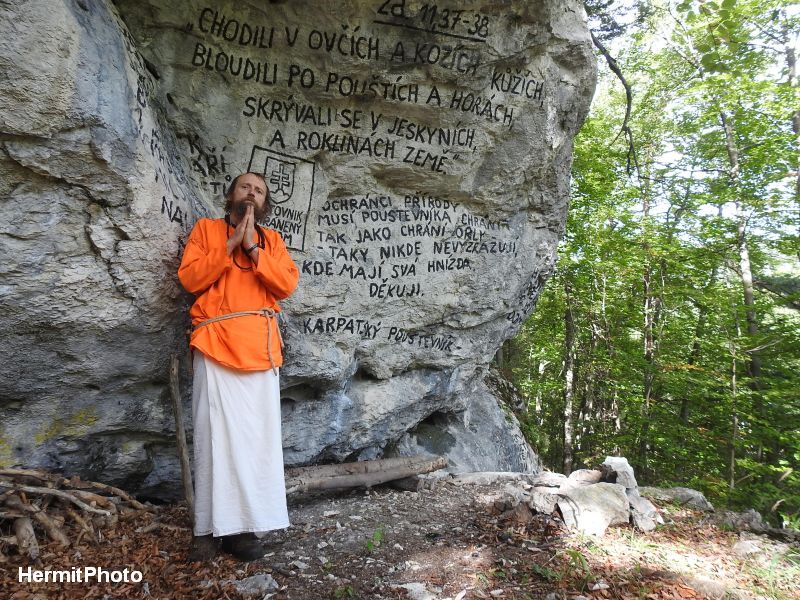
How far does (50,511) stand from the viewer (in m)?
2.85

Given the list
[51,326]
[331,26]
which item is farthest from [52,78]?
[331,26]

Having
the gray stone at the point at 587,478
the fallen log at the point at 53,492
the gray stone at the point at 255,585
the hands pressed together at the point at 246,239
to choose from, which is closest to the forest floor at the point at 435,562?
the gray stone at the point at 255,585

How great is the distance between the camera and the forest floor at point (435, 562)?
2490 millimetres

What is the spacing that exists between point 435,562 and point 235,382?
1656mm

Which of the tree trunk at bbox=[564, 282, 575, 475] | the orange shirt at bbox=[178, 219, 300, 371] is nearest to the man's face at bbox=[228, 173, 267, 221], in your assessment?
the orange shirt at bbox=[178, 219, 300, 371]

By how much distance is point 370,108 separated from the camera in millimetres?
4121

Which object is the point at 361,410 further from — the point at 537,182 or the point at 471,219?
the point at 537,182

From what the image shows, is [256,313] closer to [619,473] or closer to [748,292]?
[619,473]

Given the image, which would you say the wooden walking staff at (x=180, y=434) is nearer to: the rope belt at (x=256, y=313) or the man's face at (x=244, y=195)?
the rope belt at (x=256, y=313)

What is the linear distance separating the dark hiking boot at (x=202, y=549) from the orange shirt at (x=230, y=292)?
990mm

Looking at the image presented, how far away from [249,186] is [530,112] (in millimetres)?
2982

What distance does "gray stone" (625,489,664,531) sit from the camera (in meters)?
3.60

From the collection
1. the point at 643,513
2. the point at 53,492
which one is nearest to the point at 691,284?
the point at 643,513

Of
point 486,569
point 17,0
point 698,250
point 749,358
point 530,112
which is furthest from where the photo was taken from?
point 698,250
